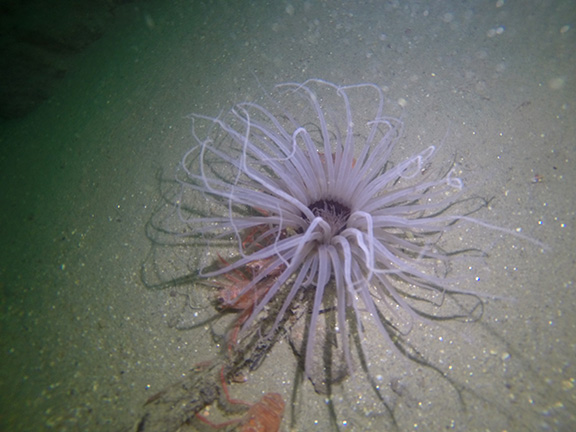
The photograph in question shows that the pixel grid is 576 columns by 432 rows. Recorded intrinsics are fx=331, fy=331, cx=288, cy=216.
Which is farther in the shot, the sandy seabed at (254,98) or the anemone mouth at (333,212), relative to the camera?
the anemone mouth at (333,212)

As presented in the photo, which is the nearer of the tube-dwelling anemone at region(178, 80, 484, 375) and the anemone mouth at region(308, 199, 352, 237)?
the tube-dwelling anemone at region(178, 80, 484, 375)

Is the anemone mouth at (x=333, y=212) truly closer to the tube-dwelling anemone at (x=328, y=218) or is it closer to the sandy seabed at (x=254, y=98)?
the tube-dwelling anemone at (x=328, y=218)

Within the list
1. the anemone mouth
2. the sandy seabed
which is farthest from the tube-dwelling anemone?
the sandy seabed

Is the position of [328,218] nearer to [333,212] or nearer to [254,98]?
[333,212]

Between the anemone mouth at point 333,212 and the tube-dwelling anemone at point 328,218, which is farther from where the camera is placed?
the anemone mouth at point 333,212

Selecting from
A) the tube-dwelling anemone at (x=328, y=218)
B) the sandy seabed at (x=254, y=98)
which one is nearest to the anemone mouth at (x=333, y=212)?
the tube-dwelling anemone at (x=328, y=218)

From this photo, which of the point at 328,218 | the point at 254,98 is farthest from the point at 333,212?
the point at 254,98

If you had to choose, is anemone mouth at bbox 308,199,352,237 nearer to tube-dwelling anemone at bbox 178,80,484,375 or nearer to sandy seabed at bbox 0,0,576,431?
tube-dwelling anemone at bbox 178,80,484,375
